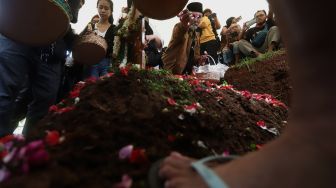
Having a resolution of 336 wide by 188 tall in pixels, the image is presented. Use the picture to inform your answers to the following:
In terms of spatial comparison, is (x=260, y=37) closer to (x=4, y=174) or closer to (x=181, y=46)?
(x=181, y=46)

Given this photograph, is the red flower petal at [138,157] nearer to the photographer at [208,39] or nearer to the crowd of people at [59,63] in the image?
the crowd of people at [59,63]

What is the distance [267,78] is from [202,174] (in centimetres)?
377

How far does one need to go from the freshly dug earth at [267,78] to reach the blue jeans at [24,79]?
8.69 feet

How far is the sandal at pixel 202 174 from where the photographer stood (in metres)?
0.86

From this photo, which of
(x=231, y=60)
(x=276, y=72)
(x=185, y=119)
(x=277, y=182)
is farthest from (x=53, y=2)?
(x=231, y=60)

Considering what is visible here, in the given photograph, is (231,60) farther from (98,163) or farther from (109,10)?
(98,163)

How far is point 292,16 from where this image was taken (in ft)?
2.95

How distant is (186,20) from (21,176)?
3147 mm

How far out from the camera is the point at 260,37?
5.98 metres

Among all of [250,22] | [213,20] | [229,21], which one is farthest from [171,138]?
[229,21]

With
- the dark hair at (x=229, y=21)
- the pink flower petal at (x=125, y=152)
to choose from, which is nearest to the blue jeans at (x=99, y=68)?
the pink flower petal at (x=125, y=152)

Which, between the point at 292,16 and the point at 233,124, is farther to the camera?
the point at 233,124

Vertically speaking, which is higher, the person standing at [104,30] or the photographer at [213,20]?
the photographer at [213,20]

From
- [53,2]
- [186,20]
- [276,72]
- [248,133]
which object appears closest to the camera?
[248,133]
